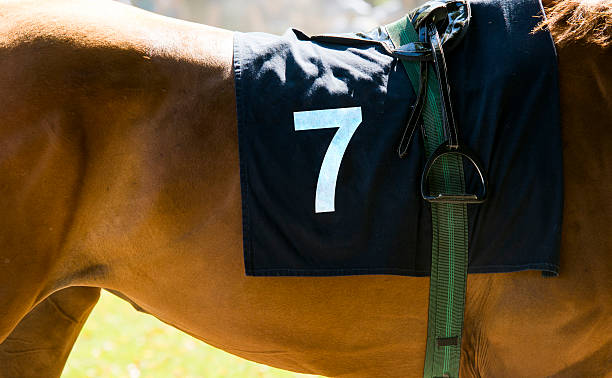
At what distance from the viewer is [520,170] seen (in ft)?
5.71

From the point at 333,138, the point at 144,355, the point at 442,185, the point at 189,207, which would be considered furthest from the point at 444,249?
the point at 144,355

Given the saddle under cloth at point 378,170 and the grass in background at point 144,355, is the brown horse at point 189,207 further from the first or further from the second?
the grass in background at point 144,355

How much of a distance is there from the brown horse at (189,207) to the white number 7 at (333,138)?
0.23 meters

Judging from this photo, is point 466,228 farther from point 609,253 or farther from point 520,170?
point 609,253

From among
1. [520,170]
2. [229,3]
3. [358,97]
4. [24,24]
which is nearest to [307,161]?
[358,97]

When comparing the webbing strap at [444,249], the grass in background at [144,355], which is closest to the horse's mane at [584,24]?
the webbing strap at [444,249]

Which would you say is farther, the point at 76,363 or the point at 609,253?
the point at 76,363

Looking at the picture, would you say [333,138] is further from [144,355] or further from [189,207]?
[144,355]

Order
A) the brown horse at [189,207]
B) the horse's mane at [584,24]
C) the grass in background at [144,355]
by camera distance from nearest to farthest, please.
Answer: the brown horse at [189,207] < the horse's mane at [584,24] < the grass in background at [144,355]

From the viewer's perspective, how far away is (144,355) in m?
3.84

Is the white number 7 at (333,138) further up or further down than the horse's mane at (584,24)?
further down

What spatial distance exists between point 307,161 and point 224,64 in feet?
1.26

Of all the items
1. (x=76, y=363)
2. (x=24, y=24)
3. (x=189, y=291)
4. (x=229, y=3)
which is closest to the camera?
(x=24, y=24)

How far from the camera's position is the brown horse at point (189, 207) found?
1.67 metres
